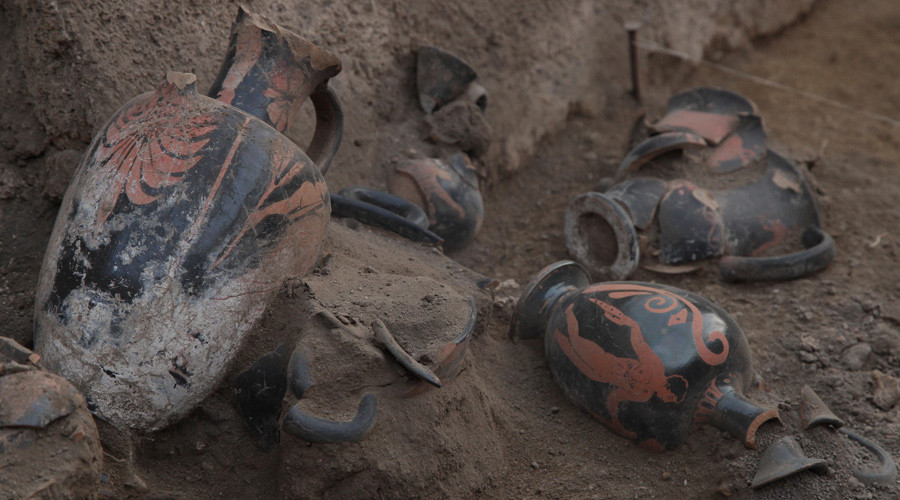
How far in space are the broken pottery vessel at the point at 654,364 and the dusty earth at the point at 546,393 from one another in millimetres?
108

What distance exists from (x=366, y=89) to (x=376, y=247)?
1.22 meters

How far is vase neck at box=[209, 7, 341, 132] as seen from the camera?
2.43 meters

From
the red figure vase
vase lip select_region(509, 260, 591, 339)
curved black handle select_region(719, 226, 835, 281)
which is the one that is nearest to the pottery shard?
curved black handle select_region(719, 226, 835, 281)

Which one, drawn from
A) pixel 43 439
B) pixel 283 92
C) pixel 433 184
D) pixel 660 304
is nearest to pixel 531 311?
pixel 660 304

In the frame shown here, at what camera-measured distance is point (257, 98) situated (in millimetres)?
2426

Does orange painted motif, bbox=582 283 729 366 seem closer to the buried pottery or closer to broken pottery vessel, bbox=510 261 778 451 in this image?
broken pottery vessel, bbox=510 261 778 451

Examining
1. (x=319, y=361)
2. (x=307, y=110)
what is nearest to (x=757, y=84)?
(x=307, y=110)

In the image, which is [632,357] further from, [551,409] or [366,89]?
[366,89]

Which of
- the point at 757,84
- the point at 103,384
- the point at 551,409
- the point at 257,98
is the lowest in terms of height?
the point at 103,384

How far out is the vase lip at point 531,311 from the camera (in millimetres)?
2742

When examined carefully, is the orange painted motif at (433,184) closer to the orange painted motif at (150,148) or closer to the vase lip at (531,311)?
the vase lip at (531,311)

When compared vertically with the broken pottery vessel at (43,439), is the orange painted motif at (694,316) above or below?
above

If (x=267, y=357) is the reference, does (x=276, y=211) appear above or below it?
above

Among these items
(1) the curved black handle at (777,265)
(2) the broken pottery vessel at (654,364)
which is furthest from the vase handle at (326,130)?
(1) the curved black handle at (777,265)
